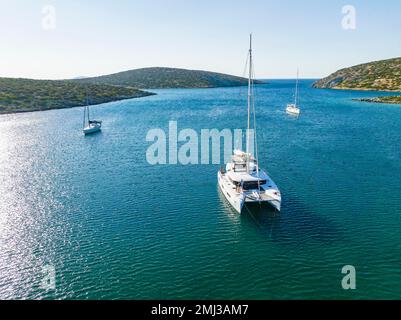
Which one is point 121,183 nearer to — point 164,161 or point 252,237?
point 164,161

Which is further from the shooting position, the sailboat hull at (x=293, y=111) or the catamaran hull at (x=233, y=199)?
the sailboat hull at (x=293, y=111)

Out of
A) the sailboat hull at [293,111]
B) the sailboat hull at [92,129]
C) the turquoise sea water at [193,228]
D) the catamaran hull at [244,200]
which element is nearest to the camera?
the turquoise sea water at [193,228]

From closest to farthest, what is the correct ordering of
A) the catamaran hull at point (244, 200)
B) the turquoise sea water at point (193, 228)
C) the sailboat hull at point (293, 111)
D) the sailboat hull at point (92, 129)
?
the turquoise sea water at point (193, 228) < the catamaran hull at point (244, 200) < the sailboat hull at point (92, 129) < the sailboat hull at point (293, 111)

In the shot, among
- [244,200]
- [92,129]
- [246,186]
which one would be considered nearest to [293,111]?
[92,129]

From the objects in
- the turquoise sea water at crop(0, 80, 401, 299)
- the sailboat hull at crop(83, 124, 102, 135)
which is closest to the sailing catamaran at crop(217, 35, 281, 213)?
the turquoise sea water at crop(0, 80, 401, 299)

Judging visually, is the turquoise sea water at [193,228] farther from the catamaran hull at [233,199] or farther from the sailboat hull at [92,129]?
the sailboat hull at [92,129]

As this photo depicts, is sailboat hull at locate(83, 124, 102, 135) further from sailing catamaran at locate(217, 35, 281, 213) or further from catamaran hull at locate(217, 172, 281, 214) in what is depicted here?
catamaran hull at locate(217, 172, 281, 214)

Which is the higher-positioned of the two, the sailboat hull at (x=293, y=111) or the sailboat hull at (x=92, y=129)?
the sailboat hull at (x=293, y=111)

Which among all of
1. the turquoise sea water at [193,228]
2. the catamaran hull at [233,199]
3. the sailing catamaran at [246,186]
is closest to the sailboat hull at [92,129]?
the turquoise sea water at [193,228]

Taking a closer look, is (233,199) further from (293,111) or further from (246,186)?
(293,111)

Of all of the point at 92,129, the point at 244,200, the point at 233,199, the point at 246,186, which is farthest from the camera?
the point at 92,129
